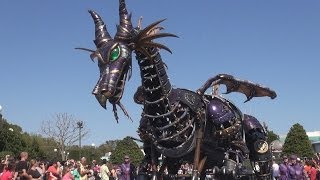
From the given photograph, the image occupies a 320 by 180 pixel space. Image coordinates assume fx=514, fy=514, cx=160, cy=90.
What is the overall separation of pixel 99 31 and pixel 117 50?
1.90ft

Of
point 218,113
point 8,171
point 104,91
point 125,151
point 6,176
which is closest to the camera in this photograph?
point 104,91

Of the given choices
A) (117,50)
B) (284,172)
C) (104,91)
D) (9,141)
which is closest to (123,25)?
(117,50)

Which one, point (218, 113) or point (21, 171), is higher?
point (218, 113)

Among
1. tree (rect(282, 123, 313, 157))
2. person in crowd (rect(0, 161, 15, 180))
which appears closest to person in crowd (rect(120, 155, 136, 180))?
person in crowd (rect(0, 161, 15, 180))

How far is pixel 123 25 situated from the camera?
8133 millimetres

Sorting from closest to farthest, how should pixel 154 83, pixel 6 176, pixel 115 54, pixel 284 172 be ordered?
pixel 115 54 < pixel 154 83 < pixel 6 176 < pixel 284 172

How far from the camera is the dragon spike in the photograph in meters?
8.02

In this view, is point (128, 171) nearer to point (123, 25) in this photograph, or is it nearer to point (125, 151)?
point (123, 25)

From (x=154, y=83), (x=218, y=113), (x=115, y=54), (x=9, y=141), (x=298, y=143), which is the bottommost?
(x=218, y=113)

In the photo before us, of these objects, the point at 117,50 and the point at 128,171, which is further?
the point at 128,171

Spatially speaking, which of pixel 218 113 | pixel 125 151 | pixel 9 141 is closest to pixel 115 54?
pixel 218 113

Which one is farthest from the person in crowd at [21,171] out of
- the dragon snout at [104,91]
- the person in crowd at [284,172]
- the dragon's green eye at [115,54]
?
the person in crowd at [284,172]

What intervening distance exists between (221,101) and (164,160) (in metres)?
1.49

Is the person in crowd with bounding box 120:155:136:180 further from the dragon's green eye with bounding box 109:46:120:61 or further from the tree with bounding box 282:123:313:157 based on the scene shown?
the tree with bounding box 282:123:313:157
